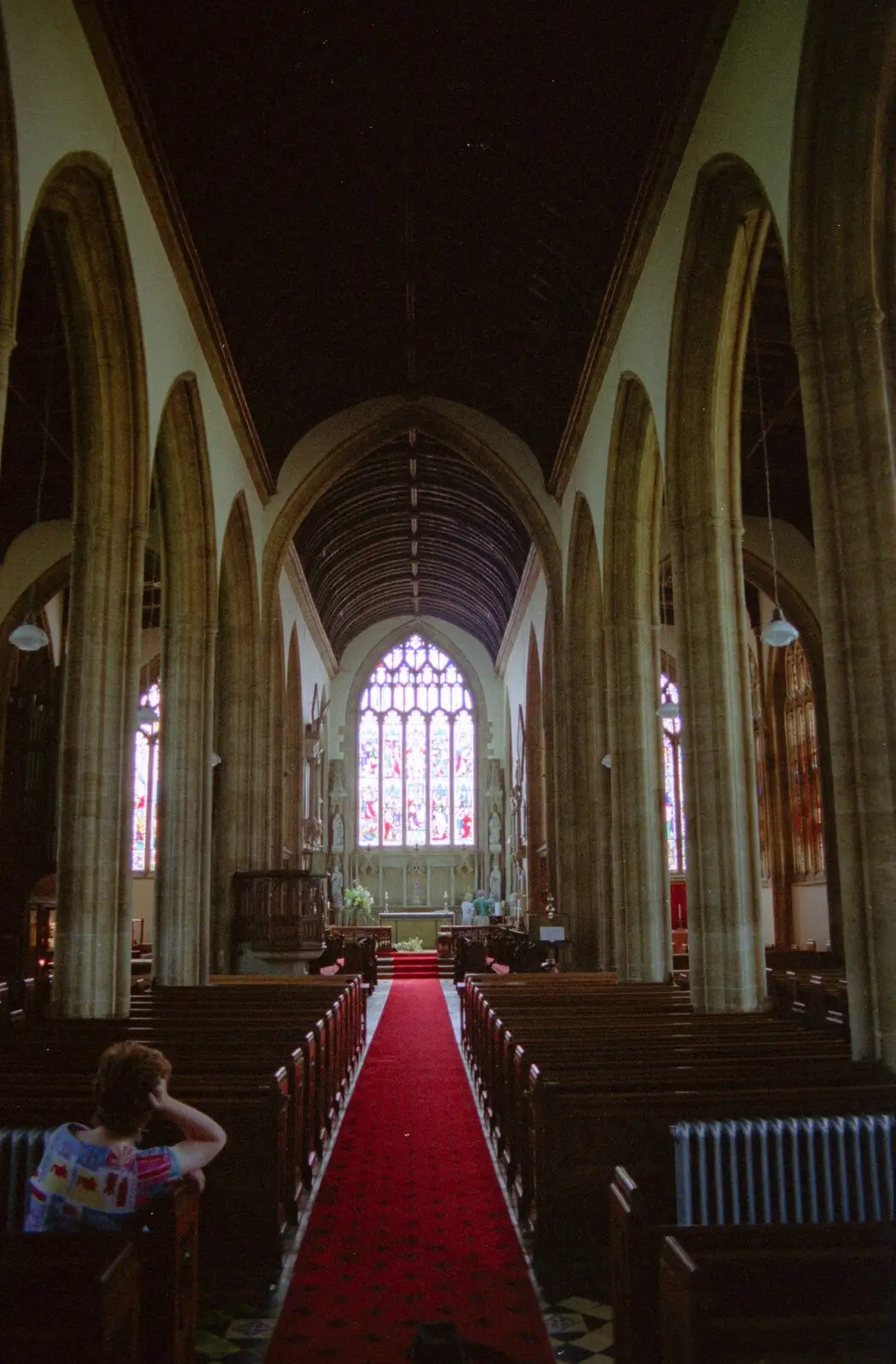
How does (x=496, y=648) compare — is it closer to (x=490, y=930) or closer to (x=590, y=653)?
(x=490, y=930)

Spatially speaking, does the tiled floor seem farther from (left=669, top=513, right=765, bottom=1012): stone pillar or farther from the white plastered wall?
the white plastered wall

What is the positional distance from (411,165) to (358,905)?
17.6m

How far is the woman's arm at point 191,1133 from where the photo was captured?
9.79 ft

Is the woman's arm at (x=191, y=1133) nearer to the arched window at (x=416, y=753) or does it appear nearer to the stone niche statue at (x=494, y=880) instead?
the stone niche statue at (x=494, y=880)

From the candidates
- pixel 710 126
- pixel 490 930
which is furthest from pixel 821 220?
pixel 490 930

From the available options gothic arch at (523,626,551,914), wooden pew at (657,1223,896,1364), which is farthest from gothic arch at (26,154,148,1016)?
→ gothic arch at (523,626,551,914)

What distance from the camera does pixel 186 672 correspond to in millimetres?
12328

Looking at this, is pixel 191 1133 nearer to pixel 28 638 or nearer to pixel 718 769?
pixel 718 769

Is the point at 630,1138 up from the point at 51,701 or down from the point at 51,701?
down

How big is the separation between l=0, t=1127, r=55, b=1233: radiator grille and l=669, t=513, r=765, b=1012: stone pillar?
18.9 feet

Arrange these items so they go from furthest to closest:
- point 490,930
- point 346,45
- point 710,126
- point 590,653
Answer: point 490,930
point 590,653
point 346,45
point 710,126

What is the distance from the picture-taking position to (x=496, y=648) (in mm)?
Result: 28672

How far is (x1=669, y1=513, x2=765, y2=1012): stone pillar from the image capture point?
8.54m

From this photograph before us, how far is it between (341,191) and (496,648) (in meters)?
18.3
